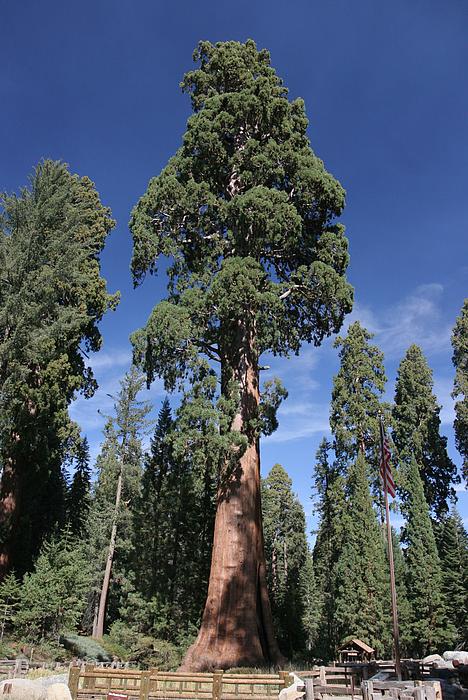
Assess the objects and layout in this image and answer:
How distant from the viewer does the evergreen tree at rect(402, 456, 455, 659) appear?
24.9m

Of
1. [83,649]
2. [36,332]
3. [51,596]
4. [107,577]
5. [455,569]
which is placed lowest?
[83,649]

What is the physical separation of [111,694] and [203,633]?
21.2 ft

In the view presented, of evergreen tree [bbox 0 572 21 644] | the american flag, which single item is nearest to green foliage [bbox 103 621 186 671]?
evergreen tree [bbox 0 572 21 644]

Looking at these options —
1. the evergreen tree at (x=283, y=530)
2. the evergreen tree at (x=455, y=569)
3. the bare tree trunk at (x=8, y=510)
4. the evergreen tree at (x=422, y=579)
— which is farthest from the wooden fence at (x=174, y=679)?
the evergreen tree at (x=283, y=530)

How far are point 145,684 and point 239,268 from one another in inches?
406

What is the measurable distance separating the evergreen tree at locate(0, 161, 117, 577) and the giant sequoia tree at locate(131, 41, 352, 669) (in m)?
3.10

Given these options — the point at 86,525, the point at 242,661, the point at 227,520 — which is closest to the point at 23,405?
the point at 227,520

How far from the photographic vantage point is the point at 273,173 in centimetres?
1741

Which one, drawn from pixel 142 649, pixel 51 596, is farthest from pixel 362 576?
pixel 51 596

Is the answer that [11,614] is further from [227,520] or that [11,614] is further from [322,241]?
[322,241]

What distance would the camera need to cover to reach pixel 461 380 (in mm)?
27453

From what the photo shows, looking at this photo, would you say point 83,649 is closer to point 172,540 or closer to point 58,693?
point 172,540

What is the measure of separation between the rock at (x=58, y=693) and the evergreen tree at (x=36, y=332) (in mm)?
8699

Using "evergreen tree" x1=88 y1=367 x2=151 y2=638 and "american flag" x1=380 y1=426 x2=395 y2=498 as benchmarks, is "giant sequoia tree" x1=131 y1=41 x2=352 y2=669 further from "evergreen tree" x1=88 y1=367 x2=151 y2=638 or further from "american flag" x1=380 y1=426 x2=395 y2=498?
"evergreen tree" x1=88 y1=367 x2=151 y2=638
